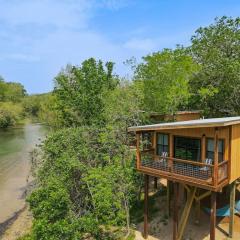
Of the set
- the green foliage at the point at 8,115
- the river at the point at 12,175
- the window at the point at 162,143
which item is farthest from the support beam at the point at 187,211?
the green foliage at the point at 8,115

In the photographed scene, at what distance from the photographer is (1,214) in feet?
79.6

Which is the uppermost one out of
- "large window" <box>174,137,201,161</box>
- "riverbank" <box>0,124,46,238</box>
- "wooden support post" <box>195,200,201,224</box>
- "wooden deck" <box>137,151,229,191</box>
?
"large window" <box>174,137,201,161</box>

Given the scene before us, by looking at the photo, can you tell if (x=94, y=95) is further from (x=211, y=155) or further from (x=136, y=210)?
(x=211, y=155)

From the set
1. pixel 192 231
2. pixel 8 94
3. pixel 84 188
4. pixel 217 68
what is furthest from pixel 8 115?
pixel 192 231

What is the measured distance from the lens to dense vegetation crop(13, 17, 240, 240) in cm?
1602

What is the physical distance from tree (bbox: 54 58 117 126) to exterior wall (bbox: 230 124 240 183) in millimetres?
16994

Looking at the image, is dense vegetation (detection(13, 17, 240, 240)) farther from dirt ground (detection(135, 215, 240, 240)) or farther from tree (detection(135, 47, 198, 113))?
dirt ground (detection(135, 215, 240, 240))

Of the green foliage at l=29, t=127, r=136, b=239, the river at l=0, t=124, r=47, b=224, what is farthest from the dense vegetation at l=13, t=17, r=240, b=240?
the river at l=0, t=124, r=47, b=224

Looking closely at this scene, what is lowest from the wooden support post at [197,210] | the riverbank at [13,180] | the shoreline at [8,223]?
the shoreline at [8,223]

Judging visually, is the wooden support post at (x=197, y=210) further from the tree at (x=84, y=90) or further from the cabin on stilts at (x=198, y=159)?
the tree at (x=84, y=90)

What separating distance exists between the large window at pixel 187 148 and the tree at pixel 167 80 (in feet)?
30.5

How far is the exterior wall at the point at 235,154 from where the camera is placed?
15016mm

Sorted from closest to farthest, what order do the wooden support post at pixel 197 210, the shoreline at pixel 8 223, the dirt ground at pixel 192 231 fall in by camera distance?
the dirt ground at pixel 192 231
the wooden support post at pixel 197 210
the shoreline at pixel 8 223

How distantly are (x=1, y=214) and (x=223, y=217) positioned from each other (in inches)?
675
